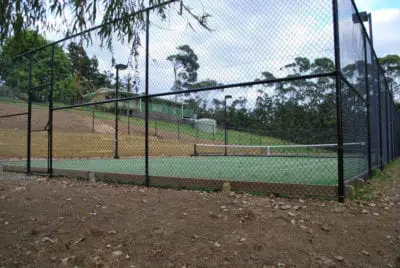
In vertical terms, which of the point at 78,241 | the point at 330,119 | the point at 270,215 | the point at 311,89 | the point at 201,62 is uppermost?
the point at 201,62

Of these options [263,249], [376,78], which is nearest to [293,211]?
[263,249]

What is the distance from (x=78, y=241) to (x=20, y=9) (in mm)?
2254

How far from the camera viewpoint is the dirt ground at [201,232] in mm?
2469

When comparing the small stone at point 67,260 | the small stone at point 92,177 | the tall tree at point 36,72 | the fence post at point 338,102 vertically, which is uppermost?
the tall tree at point 36,72

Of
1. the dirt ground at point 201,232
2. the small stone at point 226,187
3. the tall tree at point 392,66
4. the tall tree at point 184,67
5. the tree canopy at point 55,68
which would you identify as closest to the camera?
the dirt ground at point 201,232

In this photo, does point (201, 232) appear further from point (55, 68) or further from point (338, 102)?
point (55, 68)

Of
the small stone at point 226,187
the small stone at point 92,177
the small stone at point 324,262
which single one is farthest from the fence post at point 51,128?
the small stone at point 324,262

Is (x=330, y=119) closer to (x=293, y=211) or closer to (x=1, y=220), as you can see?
(x=293, y=211)

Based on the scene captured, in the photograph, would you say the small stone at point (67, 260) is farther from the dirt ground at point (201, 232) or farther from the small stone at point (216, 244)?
the small stone at point (216, 244)

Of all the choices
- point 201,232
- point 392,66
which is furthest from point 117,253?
point 392,66

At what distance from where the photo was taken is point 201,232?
2916mm

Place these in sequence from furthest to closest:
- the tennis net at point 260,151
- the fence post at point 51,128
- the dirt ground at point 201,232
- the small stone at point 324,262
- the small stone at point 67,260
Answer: the tennis net at point 260,151, the fence post at point 51,128, the small stone at point 67,260, the dirt ground at point 201,232, the small stone at point 324,262

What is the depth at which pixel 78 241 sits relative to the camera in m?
2.97

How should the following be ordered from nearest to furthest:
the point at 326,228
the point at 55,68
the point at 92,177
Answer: the point at 326,228
the point at 92,177
the point at 55,68
